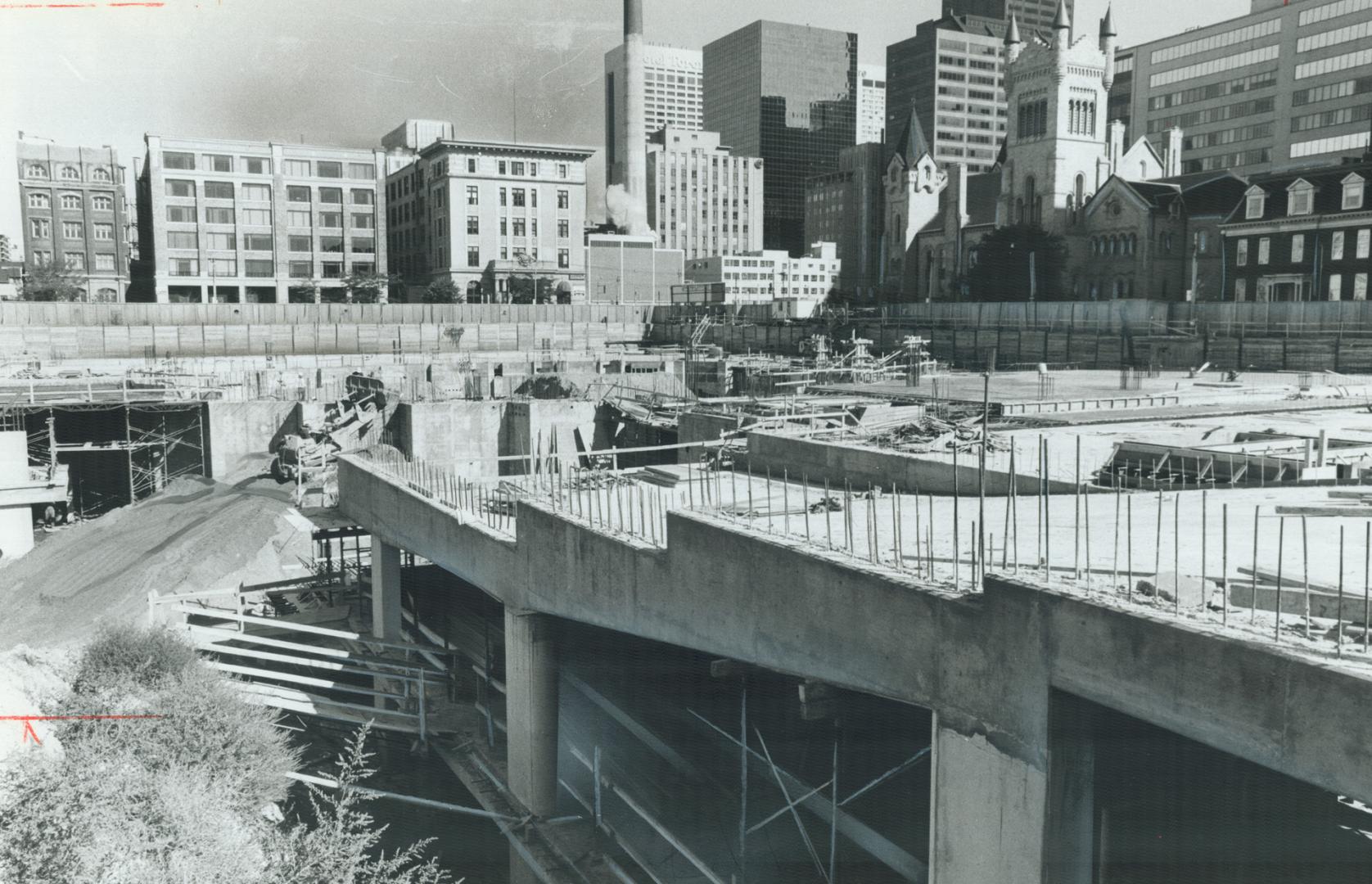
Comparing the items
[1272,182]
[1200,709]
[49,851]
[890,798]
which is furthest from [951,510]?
[1272,182]

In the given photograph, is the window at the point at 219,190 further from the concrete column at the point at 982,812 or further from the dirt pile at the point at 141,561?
the concrete column at the point at 982,812

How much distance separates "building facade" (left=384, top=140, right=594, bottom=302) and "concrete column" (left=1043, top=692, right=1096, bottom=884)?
9714 cm

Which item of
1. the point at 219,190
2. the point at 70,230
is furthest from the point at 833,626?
the point at 70,230

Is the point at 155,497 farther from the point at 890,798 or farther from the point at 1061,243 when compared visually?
the point at 1061,243

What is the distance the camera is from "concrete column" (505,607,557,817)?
18.1 meters

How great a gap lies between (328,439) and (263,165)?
203 ft

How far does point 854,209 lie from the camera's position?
18625cm

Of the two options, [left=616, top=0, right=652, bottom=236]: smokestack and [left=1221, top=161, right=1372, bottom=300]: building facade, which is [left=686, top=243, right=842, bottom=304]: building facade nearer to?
[left=616, top=0, right=652, bottom=236]: smokestack

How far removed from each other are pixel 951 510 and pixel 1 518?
31.1 meters

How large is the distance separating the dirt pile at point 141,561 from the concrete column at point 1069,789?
1908 centimetres

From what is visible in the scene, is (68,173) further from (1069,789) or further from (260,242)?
(1069,789)

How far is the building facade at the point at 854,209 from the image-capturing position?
7136 inches

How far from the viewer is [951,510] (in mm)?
16625

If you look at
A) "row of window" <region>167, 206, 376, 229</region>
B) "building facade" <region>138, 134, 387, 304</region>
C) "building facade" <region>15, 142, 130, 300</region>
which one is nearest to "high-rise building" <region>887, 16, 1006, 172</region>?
"row of window" <region>167, 206, 376, 229</region>
